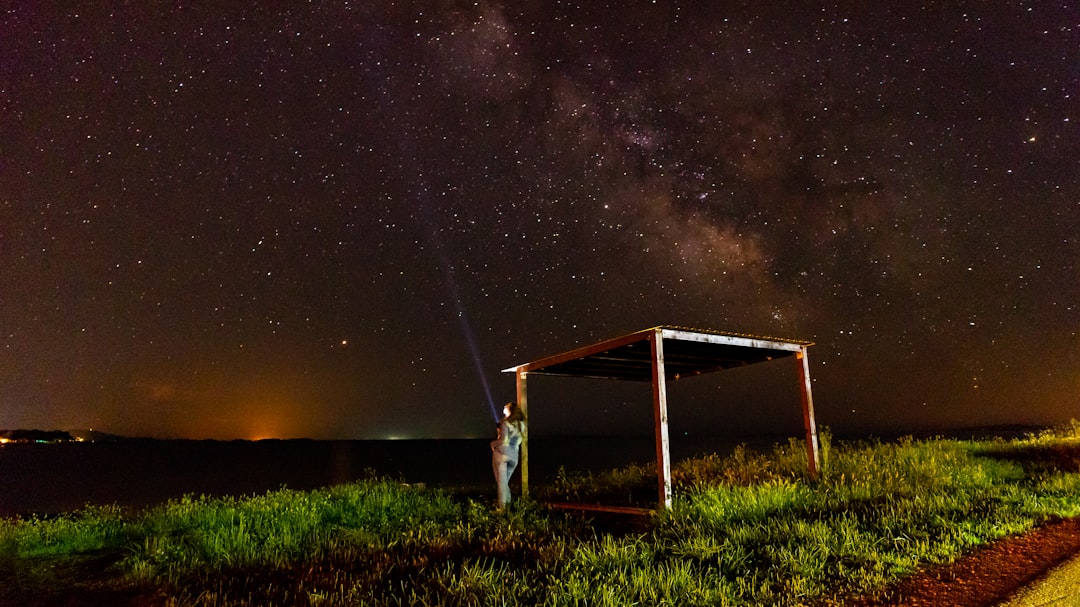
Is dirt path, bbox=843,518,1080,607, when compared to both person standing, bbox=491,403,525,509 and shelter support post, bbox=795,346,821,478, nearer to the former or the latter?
shelter support post, bbox=795,346,821,478

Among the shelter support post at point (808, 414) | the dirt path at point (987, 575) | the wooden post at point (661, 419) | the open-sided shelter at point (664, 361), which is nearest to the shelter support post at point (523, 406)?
the open-sided shelter at point (664, 361)

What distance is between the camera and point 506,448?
10859 millimetres

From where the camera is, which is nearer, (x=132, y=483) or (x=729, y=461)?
(x=729, y=461)

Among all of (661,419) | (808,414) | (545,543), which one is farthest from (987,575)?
(808,414)

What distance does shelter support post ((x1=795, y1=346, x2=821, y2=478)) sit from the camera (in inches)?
428

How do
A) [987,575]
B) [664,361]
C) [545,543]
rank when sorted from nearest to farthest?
[987,575] < [545,543] < [664,361]

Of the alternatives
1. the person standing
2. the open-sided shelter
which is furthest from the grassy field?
the open-sided shelter

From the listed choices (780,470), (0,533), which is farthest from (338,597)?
(780,470)

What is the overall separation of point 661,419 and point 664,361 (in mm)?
2366

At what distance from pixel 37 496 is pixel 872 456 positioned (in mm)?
50775

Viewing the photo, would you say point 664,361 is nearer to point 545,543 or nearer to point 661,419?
point 661,419

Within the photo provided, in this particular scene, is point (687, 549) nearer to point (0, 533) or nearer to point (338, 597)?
point (338, 597)

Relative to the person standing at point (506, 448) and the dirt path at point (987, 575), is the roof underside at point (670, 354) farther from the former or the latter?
the dirt path at point (987, 575)

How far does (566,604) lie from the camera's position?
4758mm
